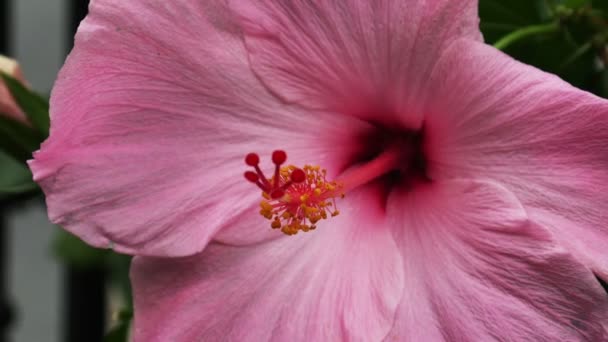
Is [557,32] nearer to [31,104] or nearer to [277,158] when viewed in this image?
[277,158]

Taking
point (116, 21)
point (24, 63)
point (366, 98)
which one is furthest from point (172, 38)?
point (24, 63)

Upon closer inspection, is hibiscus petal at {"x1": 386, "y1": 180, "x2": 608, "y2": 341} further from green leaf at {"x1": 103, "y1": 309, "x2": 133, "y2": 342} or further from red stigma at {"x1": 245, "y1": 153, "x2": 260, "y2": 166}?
green leaf at {"x1": 103, "y1": 309, "x2": 133, "y2": 342}

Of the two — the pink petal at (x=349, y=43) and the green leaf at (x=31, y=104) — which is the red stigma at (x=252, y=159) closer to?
the pink petal at (x=349, y=43)

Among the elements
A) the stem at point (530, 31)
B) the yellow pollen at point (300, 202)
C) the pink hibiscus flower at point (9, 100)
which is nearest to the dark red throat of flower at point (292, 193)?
the yellow pollen at point (300, 202)

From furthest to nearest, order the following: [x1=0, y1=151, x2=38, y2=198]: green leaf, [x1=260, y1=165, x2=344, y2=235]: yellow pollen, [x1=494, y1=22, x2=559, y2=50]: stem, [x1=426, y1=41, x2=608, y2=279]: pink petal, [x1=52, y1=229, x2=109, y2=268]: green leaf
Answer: [x1=52, y1=229, x2=109, y2=268]: green leaf
[x1=0, y1=151, x2=38, y2=198]: green leaf
[x1=494, y1=22, x2=559, y2=50]: stem
[x1=260, y1=165, x2=344, y2=235]: yellow pollen
[x1=426, y1=41, x2=608, y2=279]: pink petal

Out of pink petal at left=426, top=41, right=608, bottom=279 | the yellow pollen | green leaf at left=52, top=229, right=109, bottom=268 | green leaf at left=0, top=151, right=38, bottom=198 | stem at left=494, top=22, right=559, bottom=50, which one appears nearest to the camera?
pink petal at left=426, top=41, right=608, bottom=279

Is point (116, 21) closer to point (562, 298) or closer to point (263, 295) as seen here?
point (263, 295)

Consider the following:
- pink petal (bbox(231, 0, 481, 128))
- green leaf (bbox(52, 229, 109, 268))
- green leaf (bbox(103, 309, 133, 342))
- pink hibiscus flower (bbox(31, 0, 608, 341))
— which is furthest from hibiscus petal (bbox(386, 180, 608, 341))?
green leaf (bbox(52, 229, 109, 268))
